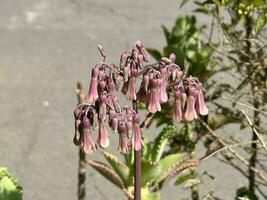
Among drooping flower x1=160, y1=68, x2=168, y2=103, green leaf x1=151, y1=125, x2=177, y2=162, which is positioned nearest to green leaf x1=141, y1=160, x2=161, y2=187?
green leaf x1=151, y1=125, x2=177, y2=162

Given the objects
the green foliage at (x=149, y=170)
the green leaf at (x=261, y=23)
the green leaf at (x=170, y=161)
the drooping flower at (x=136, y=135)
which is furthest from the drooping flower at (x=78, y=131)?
the green leaf at (x=261, y=23)

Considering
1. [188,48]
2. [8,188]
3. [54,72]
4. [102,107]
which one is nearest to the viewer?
[102,107]

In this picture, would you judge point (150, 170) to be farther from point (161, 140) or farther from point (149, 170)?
point (161, 140)

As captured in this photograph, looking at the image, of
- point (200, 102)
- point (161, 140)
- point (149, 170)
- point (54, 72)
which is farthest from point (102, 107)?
point (54, 72)

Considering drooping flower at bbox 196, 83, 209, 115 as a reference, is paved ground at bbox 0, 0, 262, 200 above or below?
above

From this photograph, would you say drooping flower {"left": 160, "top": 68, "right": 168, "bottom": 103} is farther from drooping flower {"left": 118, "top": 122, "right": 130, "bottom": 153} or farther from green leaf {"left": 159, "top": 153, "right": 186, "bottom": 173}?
green leaf {"left": 159, "top": 153, "right": 186, "bottom": 173}

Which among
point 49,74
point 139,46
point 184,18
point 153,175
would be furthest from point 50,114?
point 139,46

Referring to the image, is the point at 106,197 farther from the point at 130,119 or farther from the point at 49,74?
the point at 130,119
